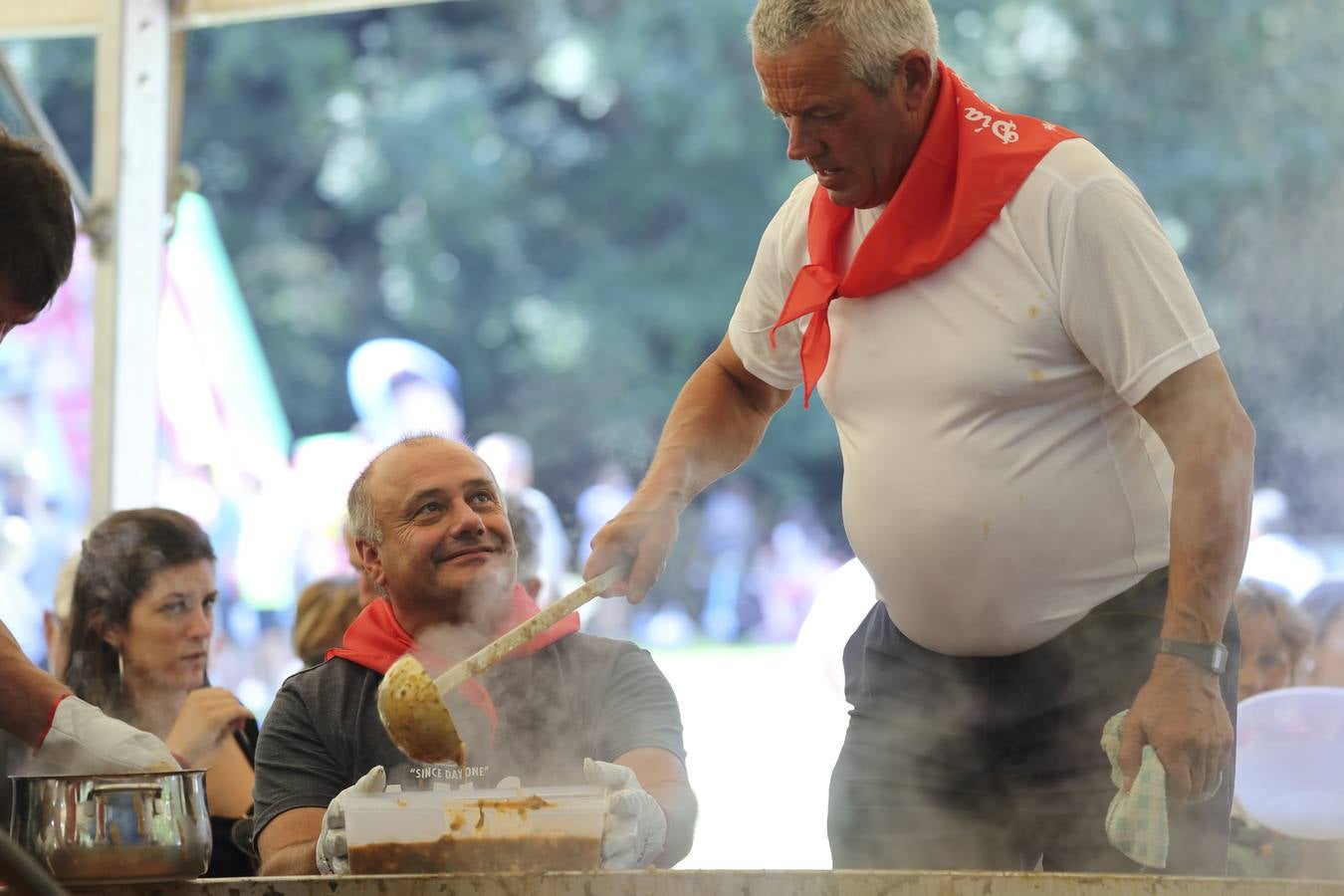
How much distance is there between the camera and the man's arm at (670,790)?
230 cm

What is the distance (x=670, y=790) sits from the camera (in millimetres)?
2340

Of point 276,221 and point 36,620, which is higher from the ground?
point 276,221

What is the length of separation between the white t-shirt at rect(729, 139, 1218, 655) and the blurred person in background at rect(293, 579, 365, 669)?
1.77 metres

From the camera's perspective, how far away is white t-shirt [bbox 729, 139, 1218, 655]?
1952mm

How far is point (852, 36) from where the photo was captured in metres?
2.01

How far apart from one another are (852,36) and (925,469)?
1.86ft

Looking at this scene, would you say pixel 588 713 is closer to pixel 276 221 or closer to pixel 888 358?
pixel 888 358

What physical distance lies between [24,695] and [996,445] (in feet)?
4.19

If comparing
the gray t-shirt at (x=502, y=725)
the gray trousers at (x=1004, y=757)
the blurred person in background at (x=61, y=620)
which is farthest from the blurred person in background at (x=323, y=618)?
the gray trousers at (x=1004, y=757)

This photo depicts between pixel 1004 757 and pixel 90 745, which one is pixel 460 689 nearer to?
pixel 90 745

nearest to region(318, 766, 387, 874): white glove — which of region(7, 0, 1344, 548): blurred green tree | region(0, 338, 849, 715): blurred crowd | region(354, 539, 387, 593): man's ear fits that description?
region(354, 539, 387, 593): man's ear

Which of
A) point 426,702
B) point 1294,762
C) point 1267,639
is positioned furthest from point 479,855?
point 1267,639

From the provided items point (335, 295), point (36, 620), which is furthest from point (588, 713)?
point (335, 295)

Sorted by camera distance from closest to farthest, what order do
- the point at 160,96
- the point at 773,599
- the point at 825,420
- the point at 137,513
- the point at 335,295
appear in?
the point at 137,513 < the point at 160,96 < the point at 773,599 < the point at 825,420 < the point at 335,295
